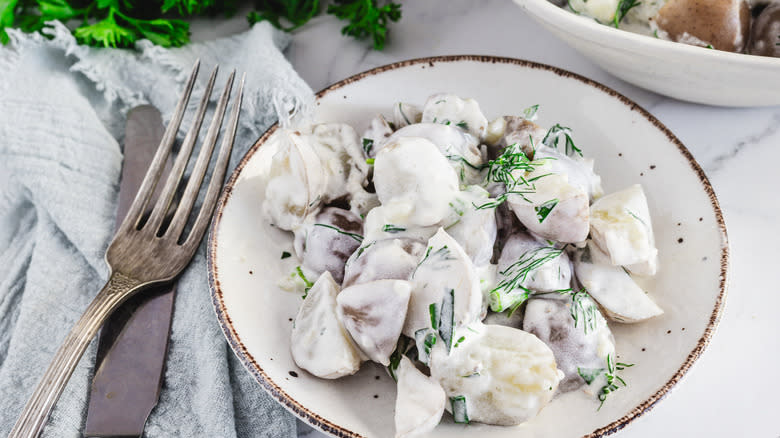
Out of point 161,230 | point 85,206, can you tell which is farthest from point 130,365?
point 85,206

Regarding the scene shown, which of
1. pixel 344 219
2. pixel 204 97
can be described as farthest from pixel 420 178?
pixel 204 97

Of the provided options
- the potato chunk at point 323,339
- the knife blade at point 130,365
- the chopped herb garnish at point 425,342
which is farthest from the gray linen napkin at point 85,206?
the chopped herb garnish at point 425,342

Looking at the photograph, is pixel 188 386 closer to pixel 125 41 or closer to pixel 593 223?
pixel 593 223

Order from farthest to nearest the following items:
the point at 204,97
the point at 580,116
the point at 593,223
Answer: the point at 204,97, the point at 580,116, the point at 593,223

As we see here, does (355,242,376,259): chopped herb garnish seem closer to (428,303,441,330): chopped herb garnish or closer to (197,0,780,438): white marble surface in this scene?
(428,303,441,330): chopped herb garnish

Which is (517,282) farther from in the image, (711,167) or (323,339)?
(711,167)

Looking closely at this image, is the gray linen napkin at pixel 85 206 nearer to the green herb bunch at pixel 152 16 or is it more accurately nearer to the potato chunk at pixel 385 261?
the green herb bunch at pixel 152 16
